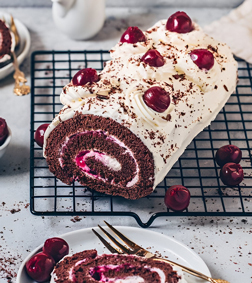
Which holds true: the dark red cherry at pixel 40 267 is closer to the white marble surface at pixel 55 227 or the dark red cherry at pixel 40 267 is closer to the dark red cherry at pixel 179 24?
the white marble surface at pixel 55 227

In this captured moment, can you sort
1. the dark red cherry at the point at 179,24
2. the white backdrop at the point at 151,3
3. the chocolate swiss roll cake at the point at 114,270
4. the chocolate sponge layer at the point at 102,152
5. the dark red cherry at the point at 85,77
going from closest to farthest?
the chocolate swiss roll cake at the point at 114,270 → the chocolate sponge layer at the point at 102,152 → the dark red cherry at the point at 85,77 → the dark red cherry at the point at 179,24 → the white backdrop at the point at 151,3

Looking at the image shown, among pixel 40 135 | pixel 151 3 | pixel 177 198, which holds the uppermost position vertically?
pixel 151 3

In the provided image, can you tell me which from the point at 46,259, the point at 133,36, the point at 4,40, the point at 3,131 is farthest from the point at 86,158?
the point at 4,40

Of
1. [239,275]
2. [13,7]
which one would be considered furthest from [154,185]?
[13,7]

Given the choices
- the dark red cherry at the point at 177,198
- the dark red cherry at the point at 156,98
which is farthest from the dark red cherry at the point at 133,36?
the dark red cherry at the point at 177,198

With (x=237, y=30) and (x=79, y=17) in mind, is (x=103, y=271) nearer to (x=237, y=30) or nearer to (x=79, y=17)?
(x=79, y=17)

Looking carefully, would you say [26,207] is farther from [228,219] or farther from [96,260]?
[228,219]
